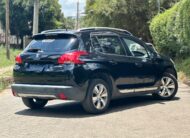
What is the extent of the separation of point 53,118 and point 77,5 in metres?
68.4

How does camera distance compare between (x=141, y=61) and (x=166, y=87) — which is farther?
(x=166, y=87)

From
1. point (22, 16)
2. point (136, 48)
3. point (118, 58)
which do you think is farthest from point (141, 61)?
point (22, 16)

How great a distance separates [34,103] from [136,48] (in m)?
2.57

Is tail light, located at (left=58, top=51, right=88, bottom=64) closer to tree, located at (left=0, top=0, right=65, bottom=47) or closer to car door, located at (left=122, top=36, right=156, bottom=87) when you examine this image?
car door, located at (left=122, top=36, right=156, bottom=87)

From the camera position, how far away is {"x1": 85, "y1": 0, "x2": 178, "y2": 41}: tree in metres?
38.3

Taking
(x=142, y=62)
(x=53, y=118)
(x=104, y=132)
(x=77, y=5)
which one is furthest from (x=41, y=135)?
(x=77, y=5)

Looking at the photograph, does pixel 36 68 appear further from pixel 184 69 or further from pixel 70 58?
pixel 184 69

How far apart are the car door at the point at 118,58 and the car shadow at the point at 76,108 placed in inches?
22.4

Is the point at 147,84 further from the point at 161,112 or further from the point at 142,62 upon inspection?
the point at 161,112

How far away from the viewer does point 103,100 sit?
398 inches

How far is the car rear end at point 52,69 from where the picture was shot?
956cm

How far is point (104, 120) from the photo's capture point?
9305mm

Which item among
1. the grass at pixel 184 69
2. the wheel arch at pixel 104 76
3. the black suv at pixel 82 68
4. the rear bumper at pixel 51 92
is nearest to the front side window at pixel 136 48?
the black suv at pixel 82 68

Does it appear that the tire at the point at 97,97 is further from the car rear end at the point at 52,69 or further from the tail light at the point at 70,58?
the tail light at the point at 70,58
